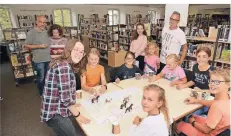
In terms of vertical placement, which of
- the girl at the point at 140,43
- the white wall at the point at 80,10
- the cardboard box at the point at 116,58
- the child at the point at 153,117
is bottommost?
the cardboard box at the point at 116,58

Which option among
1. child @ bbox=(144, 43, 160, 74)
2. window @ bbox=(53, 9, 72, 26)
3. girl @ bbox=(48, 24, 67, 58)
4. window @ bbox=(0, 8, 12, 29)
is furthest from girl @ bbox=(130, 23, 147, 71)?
window @ bbox=(53, 9, 72, 26)

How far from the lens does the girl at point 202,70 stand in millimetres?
1897

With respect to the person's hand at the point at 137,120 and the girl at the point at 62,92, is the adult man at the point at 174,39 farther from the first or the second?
the girl at the point at 62,92

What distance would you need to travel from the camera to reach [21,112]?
9.21ft

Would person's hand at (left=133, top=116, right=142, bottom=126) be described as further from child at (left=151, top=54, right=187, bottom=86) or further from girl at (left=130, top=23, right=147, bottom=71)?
girl at (left=130, top=23, right=147, bottom=71)

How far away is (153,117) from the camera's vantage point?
1052 millimetres

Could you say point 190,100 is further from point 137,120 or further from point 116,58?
point 116,58

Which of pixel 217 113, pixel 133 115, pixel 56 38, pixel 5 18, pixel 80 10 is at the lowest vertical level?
pixel 133 115

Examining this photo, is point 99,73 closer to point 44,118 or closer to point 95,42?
point 44,118

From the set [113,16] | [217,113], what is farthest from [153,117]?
[113,16]

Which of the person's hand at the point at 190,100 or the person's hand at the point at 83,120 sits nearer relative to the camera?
the person's hand at the point at 83,120

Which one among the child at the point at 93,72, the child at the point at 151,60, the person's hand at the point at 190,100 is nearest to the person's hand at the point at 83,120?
the child at the point at 93,72

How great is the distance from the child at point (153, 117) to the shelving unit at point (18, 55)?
3.59 m

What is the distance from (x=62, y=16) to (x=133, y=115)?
775cm
